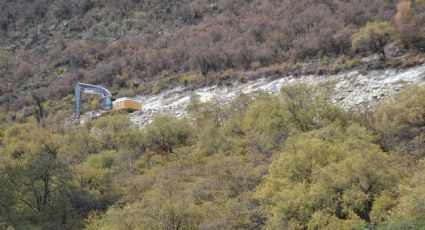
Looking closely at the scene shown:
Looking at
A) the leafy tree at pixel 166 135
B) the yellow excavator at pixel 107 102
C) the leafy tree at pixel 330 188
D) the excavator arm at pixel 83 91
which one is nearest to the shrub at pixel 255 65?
the yellow excavator at pixel 107 102

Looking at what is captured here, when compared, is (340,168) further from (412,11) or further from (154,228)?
(412,11)

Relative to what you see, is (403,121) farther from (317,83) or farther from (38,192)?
(38,192)

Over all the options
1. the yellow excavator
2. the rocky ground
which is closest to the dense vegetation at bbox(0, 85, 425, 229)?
the rocky ground

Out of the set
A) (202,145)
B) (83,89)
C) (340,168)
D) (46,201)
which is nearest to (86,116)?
(83,89)

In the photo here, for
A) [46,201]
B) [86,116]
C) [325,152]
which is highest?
[325,152]

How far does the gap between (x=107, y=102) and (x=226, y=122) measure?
20.3m

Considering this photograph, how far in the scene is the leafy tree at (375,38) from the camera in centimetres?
4869

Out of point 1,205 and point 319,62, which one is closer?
point 1,205

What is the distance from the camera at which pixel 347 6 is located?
63.3 metres

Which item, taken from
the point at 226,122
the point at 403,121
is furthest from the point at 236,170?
the point at 226,122

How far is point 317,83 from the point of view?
48438 millimetres

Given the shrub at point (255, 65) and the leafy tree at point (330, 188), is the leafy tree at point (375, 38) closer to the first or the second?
the shrub at point (255, 65)

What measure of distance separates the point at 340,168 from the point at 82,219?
57.9 ft

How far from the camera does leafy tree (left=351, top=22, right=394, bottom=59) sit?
48.7 metres
